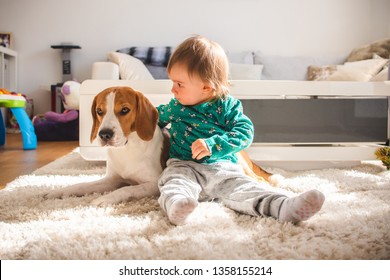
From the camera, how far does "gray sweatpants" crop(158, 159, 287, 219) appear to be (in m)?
0.74

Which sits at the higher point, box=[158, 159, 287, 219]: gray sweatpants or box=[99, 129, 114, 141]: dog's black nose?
box=[99, 129, 114, 141]: dog's black nose

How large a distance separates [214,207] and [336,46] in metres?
2.94

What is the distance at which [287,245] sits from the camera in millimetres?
604

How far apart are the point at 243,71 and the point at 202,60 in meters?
1.85

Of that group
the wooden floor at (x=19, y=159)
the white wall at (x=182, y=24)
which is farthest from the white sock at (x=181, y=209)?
the white wall at (x=182, y=24)

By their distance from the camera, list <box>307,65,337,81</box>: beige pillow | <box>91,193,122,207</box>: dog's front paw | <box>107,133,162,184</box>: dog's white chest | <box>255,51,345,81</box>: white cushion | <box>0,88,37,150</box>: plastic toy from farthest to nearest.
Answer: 1. <box>255,51,345,81</box>: white cushion
2. <box>307,65,337,81</box>: beige pillow
3. <box>0,88,37,150</box>: plastic toy
4. <box>107,133,162,184</box>: dog's white chest
5. <box>91,193,122,207</box>: dog's front paw

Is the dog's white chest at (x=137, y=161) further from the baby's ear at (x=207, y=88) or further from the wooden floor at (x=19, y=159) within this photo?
the wooden floor at (x=19, y=159)

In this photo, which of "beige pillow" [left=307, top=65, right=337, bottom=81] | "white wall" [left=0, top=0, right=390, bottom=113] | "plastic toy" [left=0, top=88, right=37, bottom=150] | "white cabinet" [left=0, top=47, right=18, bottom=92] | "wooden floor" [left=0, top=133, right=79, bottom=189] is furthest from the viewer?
"white cabinet" [left=0, top=47, right=18, bottom=92]

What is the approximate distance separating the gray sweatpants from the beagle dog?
0.21 feet

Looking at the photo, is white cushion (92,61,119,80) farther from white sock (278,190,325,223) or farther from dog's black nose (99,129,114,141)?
white sock (278,190,325,223)

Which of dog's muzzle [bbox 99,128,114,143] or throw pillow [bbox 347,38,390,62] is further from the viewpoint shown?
throw pillow [bbox 347,38,390,62]

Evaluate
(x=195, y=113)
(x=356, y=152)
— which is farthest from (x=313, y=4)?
(x=195, y=113)

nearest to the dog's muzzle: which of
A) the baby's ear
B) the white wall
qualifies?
the baby's ear
